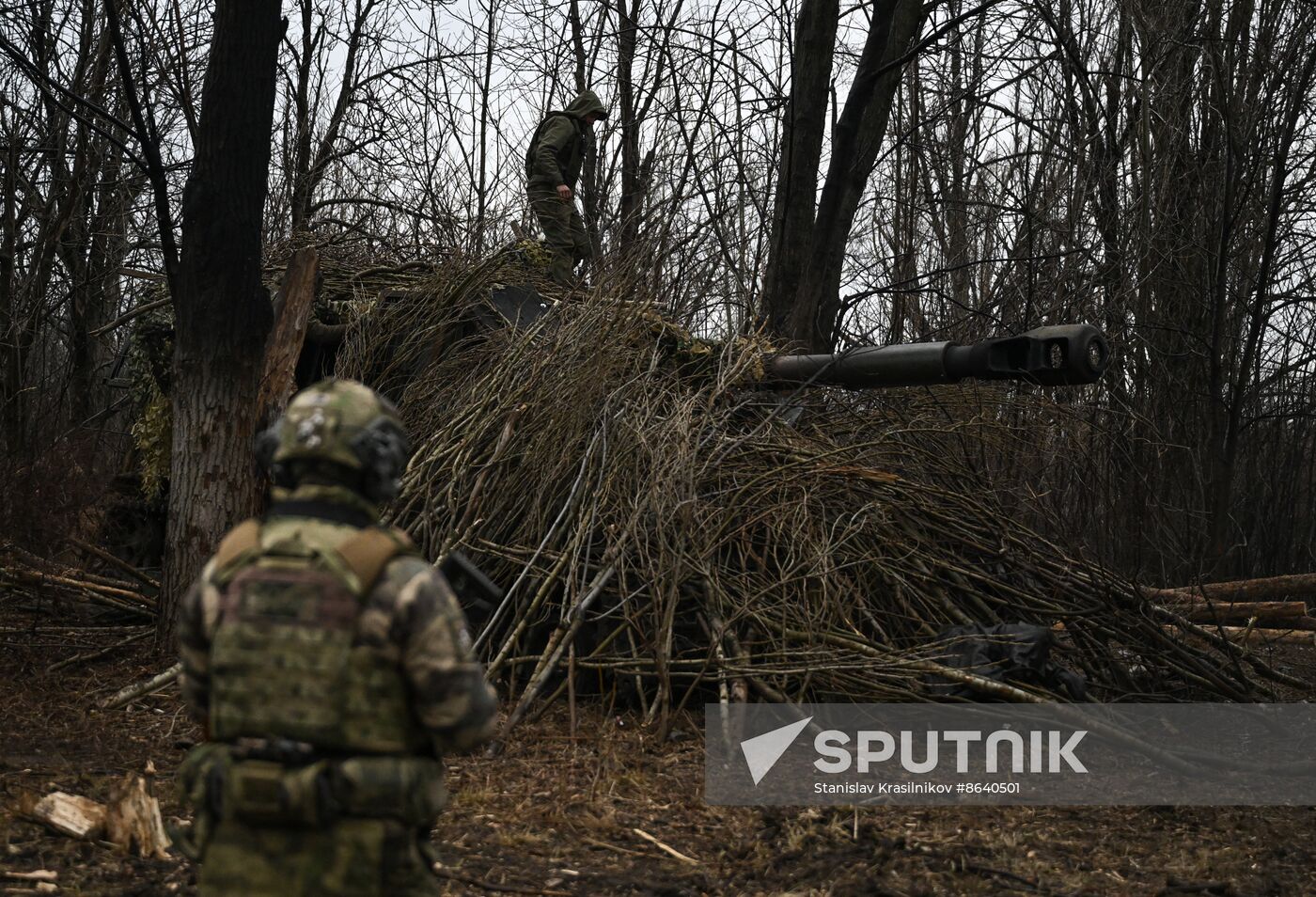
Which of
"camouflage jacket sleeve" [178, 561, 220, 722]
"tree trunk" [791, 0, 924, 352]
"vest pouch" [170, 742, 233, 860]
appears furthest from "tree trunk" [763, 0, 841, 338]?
"vest pouch" [170, 742, 233, 860]

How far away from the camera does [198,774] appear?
2502mm

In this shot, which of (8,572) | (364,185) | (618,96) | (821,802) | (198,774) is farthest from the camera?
(618,96)

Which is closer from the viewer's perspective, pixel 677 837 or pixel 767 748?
pixel 677 837

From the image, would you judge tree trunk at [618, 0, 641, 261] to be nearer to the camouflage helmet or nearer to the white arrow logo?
the white arrow logo

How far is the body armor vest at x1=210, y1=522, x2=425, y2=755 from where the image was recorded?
244 cm

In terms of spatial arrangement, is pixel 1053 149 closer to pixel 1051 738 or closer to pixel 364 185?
pixel 364 185

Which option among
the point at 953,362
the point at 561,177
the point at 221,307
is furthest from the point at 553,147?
the point at 953,362

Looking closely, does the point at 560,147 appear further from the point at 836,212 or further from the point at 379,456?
the point at 379,456

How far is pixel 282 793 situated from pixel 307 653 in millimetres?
259

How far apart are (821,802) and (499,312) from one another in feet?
14.0

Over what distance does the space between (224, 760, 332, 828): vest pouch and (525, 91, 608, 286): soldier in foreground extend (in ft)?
23.7

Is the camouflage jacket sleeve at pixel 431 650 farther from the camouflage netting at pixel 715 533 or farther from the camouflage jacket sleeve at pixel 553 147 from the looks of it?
the camouflage jacket sleeve at pixel 553 147

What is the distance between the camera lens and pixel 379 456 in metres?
2.51

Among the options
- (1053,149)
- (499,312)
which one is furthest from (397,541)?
(1053,149)
